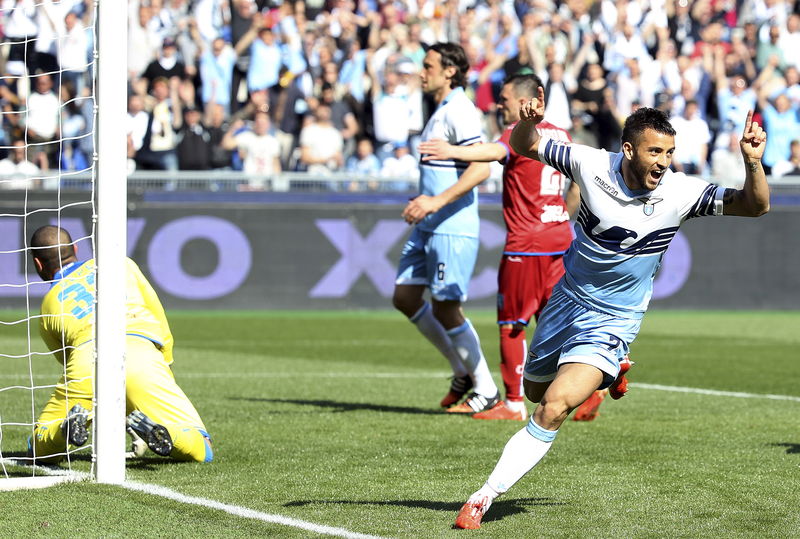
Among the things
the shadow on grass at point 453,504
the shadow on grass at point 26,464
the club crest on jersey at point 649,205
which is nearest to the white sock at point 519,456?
the shadow on grass at point 453,504

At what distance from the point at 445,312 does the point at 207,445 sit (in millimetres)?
3003

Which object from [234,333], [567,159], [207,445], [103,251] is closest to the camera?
[567,159]

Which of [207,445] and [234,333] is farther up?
[207,445]

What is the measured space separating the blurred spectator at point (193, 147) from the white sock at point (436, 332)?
10207mm

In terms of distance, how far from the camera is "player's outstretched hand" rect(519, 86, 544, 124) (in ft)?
19.0

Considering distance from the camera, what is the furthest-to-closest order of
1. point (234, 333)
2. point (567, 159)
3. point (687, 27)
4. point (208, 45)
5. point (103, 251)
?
point (687, 27) → point (208, 45) → point (234, 333) → point (103, 251) → point (567, 159)

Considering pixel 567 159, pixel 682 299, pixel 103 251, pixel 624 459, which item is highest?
pixel 567 159

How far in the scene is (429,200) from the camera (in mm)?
8820

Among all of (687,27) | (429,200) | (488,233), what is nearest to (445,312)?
(429,200)

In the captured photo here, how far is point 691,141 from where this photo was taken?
20953 mm

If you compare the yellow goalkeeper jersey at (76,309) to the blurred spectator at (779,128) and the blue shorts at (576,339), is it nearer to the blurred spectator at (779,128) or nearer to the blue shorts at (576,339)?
the blue shorts at (576,339)

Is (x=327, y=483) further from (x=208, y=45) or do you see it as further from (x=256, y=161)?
(x=208, y=45)

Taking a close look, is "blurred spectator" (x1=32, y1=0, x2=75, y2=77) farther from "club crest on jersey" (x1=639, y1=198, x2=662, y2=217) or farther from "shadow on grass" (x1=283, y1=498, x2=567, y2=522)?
"club crest on jersey" (x1=639, y1=198, x2=662, y2=217)

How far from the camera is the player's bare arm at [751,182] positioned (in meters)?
5.41
